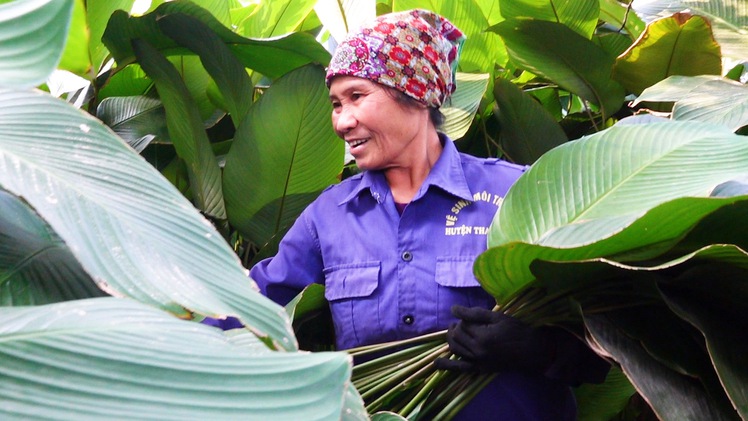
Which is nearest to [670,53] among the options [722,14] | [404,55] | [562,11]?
[722,14]

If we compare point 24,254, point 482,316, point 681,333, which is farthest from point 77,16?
point 681,333

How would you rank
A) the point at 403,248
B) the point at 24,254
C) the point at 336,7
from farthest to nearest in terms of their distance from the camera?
1. the point at 336,7
2. the point at 403,248
3. the point at 24,254

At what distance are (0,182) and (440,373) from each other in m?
0.94

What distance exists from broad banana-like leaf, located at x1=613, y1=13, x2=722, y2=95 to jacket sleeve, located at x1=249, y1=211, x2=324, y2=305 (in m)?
0.83

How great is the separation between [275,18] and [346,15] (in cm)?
18

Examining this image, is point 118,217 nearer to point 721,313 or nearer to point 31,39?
point 31,39

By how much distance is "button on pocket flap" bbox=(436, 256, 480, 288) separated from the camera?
1636 millimetres

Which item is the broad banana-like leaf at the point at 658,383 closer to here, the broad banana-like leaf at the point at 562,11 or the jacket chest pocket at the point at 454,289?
the jacket chest pocket at the point at 454,289

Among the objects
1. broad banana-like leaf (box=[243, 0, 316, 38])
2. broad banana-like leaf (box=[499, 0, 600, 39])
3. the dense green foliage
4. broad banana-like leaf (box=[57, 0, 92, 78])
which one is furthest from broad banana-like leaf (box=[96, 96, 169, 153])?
broad banana-like leaf (box=[499, 0, 600, 39])

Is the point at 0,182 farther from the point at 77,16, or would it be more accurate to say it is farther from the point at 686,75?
the point at 686,75

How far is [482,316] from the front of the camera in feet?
4.85

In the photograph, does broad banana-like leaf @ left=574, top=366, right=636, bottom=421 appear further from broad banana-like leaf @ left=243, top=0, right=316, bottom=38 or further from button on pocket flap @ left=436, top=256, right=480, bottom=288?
broad banana-like leaf @ left=243, top=0, right=316, bottom=38

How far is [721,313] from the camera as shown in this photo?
1313 millimetres

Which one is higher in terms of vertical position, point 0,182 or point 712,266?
point 0,182
